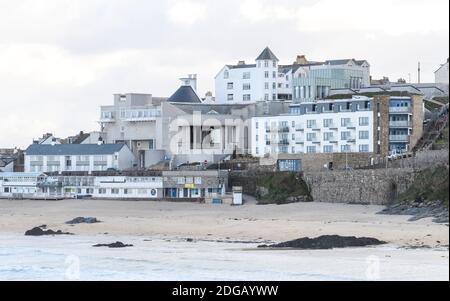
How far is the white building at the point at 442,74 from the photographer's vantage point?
85256 mm

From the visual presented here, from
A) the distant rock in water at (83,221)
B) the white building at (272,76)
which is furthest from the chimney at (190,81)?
the distant rock in water at (83,221)

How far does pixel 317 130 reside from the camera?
2820 inches

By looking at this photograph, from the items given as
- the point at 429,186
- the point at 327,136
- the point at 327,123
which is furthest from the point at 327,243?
the point at 327,123

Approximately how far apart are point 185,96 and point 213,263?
50.0 m

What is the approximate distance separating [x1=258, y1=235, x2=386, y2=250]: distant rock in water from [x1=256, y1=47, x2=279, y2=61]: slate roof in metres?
45.9

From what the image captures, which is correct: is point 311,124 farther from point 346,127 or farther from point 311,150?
point 346,127

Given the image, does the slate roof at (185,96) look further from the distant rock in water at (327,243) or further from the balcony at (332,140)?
the distant rock in water at (327,243)

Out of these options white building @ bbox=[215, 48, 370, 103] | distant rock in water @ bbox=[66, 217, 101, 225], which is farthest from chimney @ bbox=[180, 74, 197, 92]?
distant rock in water @ bbox=[66, 217, 101, 225]

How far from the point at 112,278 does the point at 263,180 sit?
34.8 metres

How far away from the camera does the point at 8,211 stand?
68.8m

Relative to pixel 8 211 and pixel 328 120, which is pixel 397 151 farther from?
pixel 8 211

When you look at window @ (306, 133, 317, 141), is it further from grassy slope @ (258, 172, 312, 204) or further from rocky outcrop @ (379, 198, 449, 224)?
rocky outcrop @ (379, 198, 449, 224)

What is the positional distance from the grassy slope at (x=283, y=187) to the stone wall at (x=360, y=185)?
51cm
